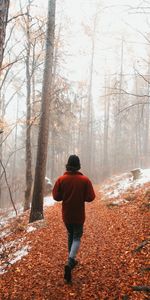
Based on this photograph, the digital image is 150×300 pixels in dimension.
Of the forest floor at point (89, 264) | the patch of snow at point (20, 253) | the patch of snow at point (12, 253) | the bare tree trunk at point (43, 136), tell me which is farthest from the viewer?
the bare tree trunk at point (43, 136)

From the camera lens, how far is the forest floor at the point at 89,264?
15.2 feet

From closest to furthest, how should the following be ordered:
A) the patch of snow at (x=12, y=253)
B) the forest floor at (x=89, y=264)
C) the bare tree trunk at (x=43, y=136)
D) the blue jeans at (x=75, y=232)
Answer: the forest floor at (x=89, y=264), the blue jeans at (x=75, y=232), the patch of snow at (x=12, y=253), the bare tree trunk at (x=43, y=136)

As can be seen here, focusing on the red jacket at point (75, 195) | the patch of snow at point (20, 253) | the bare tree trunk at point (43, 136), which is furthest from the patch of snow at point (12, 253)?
the red jacket at point (75, 195)

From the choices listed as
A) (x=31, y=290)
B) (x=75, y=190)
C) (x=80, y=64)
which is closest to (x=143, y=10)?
(x=75, y=190)

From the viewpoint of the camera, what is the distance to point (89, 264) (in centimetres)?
573

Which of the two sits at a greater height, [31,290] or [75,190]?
[75,190]

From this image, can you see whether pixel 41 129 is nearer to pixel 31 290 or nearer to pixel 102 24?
pixel 31 290

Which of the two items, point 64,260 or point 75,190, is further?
point 64,260

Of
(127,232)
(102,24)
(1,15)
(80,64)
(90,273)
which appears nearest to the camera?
(1,15)

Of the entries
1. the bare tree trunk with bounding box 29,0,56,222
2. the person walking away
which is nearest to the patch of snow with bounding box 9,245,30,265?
the person walking away

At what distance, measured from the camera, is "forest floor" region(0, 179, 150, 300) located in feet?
15.2

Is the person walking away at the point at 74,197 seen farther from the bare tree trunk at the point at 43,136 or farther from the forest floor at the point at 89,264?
the bare tree trunk at the point at 43,136

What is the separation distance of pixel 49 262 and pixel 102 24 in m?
25.8

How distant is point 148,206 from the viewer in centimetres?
904
